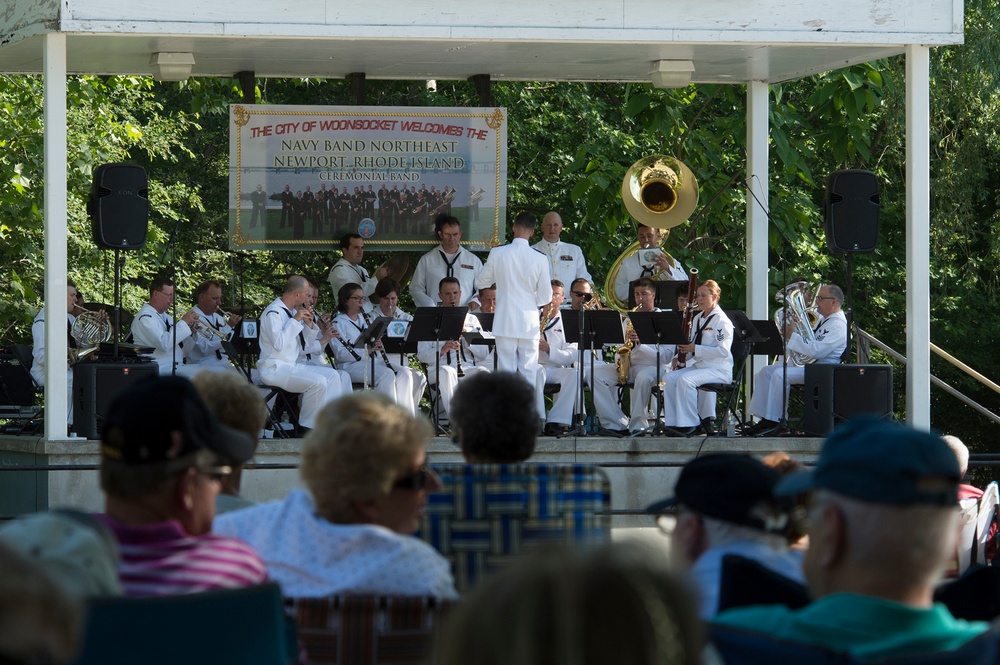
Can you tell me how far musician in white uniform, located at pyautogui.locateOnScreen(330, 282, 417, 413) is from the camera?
40.4ft

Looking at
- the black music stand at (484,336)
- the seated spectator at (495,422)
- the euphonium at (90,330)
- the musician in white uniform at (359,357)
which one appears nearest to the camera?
the seated spectator at (495,422)

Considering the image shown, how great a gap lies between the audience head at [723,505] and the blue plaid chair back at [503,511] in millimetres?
574

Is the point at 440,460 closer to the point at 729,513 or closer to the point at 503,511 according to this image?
the point at 503,511

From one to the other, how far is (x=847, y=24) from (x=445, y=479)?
8187mm

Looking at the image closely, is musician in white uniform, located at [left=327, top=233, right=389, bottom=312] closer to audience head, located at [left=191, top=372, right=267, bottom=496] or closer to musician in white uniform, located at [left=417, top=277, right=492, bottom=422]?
musician in white uniform, located at [left=417, top=277, right=492, bottom=422]

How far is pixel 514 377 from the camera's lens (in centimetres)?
439

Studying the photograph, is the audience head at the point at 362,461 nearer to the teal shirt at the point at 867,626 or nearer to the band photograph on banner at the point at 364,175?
the teal shirt at the point at 867,626

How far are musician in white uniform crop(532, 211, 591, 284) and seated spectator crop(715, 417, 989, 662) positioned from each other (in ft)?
37.4

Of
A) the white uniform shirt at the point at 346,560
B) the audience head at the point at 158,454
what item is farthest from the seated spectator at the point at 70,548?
the white uniform shirt at the point at 346,560

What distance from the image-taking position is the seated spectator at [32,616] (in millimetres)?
1663

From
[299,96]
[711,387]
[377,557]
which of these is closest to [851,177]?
[711,387]

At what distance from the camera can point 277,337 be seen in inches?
Result: 459

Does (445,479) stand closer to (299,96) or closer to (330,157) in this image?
(330,157)

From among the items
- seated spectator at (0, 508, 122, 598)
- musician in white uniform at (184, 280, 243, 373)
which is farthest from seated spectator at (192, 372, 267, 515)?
musician in white uniform at (184, 280, 243, 373)
